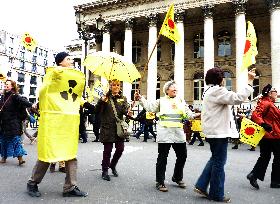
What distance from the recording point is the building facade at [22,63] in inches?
2876

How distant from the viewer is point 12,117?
23.0 ft

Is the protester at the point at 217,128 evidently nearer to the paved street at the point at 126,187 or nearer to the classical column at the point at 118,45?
the paved street at the point at 126,187

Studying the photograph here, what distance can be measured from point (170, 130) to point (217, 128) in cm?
90

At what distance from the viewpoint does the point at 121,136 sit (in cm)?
586

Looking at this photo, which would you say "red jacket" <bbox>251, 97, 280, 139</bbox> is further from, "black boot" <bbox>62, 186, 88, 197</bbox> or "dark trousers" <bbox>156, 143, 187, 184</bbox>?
"black boot" <bbox>62, 186, 88, 197</bbox>

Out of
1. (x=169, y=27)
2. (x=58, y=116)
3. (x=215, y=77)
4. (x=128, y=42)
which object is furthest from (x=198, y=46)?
(x=58, y=116)

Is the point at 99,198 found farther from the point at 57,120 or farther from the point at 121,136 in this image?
the point at 121,136

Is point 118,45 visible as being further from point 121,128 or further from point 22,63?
point 22,63

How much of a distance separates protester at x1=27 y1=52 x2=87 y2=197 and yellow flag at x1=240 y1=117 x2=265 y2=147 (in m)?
3.07

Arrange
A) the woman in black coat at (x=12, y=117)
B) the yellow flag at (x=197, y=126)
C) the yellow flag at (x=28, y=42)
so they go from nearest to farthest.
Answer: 1. the woman in black coat at (x=12, y=117)
2. the yellow flag at (x=28, y=42)
3. the yellow flag at (x=197, y=126)

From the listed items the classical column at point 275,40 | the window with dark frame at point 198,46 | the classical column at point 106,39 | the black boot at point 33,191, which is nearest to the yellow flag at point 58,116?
the black boot at point 33,191

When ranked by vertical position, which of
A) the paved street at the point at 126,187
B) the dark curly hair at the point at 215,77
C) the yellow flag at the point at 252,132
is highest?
the dark curly hair at the point at 215,77

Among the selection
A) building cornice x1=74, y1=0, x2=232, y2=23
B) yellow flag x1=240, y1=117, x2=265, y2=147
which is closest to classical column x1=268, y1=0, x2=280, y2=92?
building cornice x1=74, y1=0, x2=232, y2=23

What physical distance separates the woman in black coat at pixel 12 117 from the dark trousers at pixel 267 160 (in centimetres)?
473
